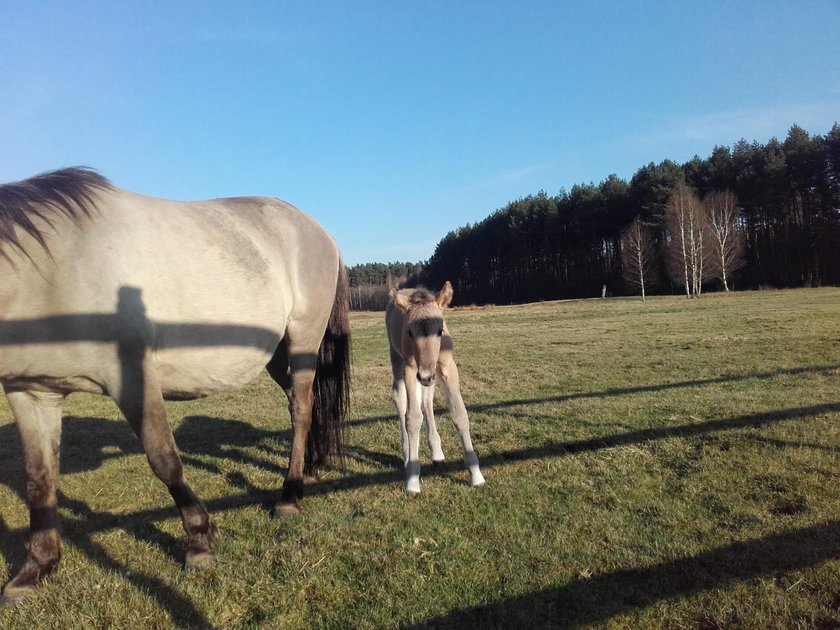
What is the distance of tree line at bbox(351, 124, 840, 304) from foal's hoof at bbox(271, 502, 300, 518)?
3718cm

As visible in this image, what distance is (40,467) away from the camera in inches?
134

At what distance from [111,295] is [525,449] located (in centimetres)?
413

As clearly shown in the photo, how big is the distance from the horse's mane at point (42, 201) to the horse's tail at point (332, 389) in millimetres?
2444

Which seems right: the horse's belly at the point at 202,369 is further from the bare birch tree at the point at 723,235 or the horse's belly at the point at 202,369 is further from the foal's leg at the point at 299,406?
the bare birch tree at the point at 723,235

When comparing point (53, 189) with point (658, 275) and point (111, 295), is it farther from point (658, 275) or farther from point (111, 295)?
point (658, 275)

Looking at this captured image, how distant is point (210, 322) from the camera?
12.0 feet

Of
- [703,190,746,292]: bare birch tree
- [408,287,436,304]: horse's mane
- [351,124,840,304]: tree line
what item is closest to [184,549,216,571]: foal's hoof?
[408,287,436,304]: horse's mane

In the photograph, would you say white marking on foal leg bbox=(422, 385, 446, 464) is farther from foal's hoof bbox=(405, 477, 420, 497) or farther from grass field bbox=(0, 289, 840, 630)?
foal's hoof bbox=(405, 477, 420, 497)

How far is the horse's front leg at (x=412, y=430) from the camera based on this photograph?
449cm

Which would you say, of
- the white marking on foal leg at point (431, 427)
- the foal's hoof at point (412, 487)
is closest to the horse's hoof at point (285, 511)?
the foal's hoof at point (412, 487)

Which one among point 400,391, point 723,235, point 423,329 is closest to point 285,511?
point 400,391

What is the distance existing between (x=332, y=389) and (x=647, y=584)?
3.41 m

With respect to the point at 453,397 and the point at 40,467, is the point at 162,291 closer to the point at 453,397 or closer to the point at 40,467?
the point at 40,467

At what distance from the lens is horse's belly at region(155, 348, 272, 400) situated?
11.6 feet
